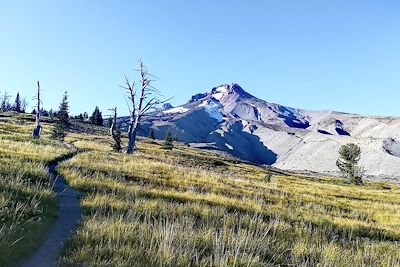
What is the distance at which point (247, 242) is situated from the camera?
9570 millimetres

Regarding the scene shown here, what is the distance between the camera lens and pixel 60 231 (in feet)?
31.0

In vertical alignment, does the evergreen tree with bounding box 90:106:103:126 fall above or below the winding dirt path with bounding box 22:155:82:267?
above

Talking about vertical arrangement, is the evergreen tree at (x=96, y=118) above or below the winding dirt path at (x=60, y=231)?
above

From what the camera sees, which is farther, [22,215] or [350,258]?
[350,258]

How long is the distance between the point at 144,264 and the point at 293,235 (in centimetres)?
612

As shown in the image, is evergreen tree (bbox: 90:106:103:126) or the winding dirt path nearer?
the winding dirt path

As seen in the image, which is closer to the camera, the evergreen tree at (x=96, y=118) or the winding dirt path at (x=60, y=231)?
the winding dirt path at (x=60, y=231)

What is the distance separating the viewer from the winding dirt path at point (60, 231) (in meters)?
7.33

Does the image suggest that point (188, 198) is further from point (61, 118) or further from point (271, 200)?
point (61, 118)

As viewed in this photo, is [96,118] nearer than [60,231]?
No

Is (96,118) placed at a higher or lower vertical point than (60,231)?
higher

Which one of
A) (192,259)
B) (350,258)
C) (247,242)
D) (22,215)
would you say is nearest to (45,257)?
(22,215)

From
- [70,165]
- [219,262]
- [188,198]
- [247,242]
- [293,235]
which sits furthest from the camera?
[70,165]

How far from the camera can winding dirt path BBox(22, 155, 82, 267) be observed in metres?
7.33
